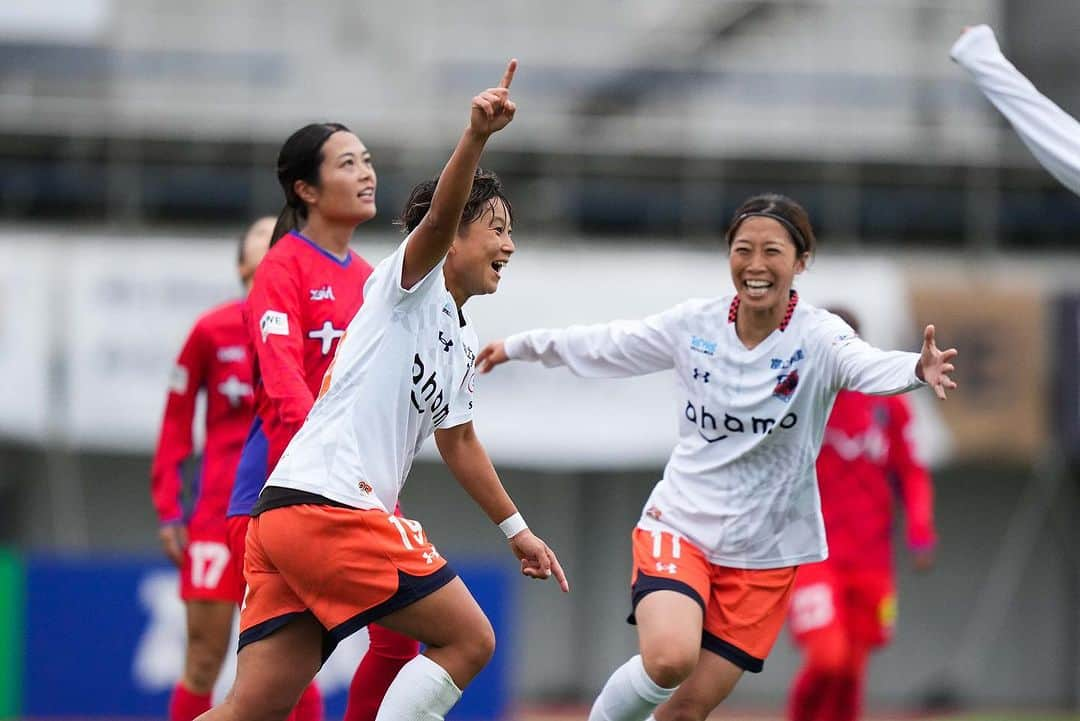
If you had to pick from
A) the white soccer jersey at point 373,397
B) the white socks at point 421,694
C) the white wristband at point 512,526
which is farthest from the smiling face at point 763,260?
the white socks at point 421,694

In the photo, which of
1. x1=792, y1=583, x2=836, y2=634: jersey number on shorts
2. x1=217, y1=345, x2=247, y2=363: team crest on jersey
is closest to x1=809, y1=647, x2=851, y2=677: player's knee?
x1=792, y1=583, x2=836, y2=634: jersey number on shorts

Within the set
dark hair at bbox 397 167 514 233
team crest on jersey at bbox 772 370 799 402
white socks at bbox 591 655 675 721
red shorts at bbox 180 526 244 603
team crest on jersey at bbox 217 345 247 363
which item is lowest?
white socks at bbox 591 655 675 721

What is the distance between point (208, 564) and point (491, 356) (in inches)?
55.6

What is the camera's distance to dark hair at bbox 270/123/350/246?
5270mm

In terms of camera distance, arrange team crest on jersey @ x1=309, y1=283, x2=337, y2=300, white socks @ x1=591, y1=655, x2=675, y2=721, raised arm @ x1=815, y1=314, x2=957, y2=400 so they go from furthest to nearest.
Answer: white socks @ x1=591, y1=655, x2=675, y2=721 → team crest on jersey @ x1=309, y1=283, x2=337, y2=300 → raised arm @ x1=815, y1=314, x2=957, y2=400

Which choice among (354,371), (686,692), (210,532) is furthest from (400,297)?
(210,532)

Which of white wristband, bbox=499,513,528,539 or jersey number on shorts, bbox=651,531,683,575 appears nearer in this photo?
white wristband, bbox=499,513,528,539

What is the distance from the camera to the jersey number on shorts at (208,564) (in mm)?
6238

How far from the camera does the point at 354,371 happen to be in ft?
14.4

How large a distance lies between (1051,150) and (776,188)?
380 inches

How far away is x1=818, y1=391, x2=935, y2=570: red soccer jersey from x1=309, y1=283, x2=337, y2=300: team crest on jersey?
10.3 ft

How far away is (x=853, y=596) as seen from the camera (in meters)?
7.80

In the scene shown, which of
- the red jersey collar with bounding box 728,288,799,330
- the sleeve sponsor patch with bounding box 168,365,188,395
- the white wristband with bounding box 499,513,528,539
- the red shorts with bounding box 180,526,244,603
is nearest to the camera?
the white wristband with bounding box 499,513,528,539

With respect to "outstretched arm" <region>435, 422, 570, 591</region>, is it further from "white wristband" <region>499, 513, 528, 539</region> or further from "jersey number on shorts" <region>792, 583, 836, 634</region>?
"jersey number on shorts" <region>792, 583, 836, 634</region>
